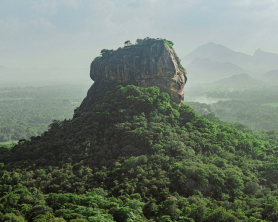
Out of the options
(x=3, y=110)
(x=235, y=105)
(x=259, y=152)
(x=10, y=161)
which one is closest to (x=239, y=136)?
(x=259, y=152)

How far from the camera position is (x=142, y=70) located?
135 ft

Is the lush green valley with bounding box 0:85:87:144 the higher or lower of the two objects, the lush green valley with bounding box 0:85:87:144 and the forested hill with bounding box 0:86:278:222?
the lower

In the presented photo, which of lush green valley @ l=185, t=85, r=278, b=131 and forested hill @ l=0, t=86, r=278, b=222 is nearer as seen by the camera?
forested hill @ l=0, t=86, r=278, b=222

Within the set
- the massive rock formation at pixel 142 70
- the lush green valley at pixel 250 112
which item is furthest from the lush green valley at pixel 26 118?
the lush green valley at pixel 250 112

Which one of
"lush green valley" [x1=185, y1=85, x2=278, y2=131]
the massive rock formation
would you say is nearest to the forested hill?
the massive rock formation

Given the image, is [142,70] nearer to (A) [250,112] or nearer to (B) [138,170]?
(B) [138,170]

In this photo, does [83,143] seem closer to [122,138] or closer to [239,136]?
[122,138]

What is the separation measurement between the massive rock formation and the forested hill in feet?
12.8

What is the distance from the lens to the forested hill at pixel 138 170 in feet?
57.8

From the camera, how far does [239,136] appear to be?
1436 inches

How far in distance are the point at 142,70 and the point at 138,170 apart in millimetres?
23544

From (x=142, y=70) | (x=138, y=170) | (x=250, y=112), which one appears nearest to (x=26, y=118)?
(x=142, y=70)

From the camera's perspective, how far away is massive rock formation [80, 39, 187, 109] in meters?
40.1

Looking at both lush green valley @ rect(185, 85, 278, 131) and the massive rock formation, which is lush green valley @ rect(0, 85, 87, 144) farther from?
lush green valley @ rect(185, 85, 278, 131)
